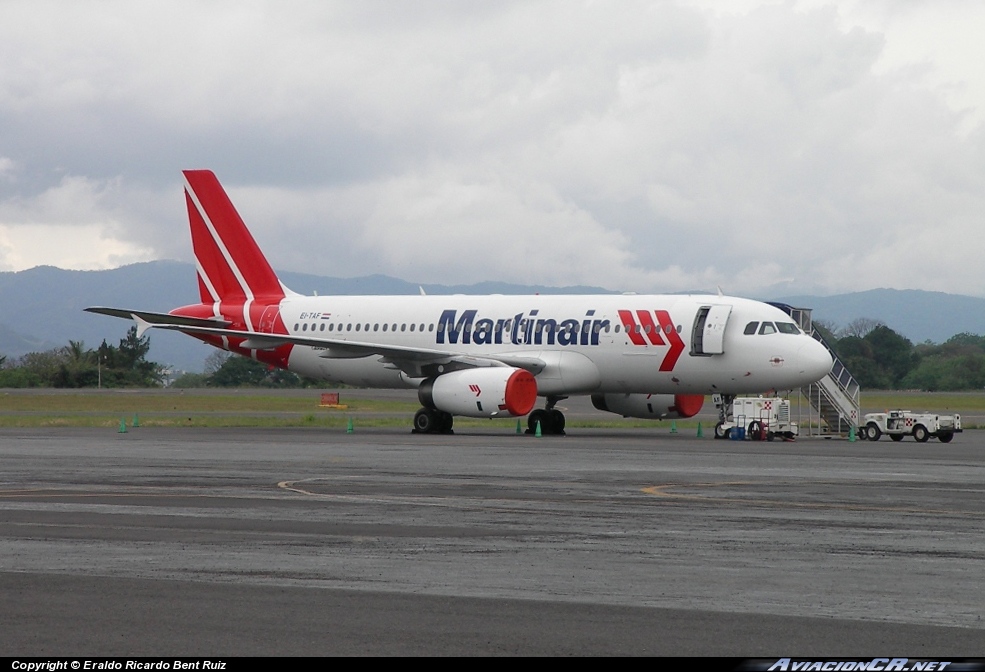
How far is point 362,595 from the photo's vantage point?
11336 mm

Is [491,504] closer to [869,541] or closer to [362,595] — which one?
[869,541]

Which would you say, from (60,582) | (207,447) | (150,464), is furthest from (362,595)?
(207,447)

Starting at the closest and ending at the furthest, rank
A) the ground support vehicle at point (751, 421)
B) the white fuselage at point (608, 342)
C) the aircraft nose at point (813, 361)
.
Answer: the aircraft nose at point (813, 361)
the white fuselage at point (608, 342)
the ground support vehicle at point (751, 421)

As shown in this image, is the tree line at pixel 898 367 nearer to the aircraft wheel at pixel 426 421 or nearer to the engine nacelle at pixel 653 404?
the engine nacelle at pixel 653 404

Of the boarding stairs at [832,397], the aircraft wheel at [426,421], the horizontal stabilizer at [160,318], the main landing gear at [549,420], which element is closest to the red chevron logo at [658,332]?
the main landing gear at [549,420]

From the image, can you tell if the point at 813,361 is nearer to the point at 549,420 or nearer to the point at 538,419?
the point at 549,420

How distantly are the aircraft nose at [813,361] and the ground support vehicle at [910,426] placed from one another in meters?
4.35

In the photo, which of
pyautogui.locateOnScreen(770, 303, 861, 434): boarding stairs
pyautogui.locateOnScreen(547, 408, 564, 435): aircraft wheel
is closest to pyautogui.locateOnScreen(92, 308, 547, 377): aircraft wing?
pyautogui.locateOnScreen(547, 408, 564, 435): aircraft wheel

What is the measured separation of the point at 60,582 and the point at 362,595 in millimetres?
2685

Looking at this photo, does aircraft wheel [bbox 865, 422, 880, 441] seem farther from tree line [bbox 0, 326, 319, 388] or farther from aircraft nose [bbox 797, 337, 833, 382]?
tree line [bbox 0, 326, 319, 388]

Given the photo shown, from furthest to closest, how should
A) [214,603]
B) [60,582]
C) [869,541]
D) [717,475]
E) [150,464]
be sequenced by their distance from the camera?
[150,464] < [717,475] < [869,541] < [60,582] < [214,603]

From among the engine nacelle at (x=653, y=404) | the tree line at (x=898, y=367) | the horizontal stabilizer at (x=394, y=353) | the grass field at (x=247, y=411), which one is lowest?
the grass field at (x=247, y=411)

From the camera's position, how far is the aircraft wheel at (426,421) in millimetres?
43312
